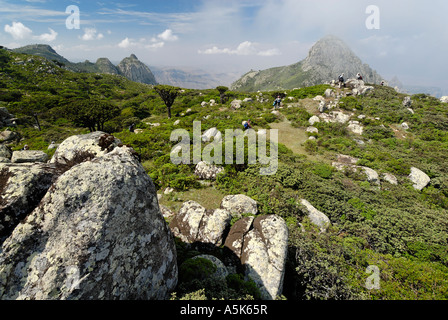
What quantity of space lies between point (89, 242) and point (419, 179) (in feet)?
80.9

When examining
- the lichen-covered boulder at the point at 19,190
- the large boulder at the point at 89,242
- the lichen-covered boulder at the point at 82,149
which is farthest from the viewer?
the lichen-covered boulder at the point at 82,149

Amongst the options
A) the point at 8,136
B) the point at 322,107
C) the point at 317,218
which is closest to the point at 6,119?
the point at 8,136

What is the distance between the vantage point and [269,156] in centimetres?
1852

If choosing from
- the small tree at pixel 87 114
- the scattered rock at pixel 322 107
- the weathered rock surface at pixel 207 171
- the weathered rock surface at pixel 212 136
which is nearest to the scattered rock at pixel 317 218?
the weathered rock surface at pixel 207 171

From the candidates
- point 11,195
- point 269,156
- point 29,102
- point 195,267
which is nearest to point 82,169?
point 11,195

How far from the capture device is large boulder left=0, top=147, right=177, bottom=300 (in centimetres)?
366

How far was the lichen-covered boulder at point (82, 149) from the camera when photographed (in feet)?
18.3

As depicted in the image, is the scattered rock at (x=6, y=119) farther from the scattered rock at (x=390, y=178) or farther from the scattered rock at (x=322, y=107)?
the scattered rock at (x=390, y=178)

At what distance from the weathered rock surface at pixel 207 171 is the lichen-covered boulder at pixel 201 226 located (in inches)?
221

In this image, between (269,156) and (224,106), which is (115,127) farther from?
(269,156)

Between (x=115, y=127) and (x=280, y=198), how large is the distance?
34.1 meters

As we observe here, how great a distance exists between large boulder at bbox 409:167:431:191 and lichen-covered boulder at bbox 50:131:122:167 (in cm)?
2370

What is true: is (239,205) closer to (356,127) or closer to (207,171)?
(207,171)

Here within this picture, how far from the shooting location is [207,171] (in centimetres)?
1567
